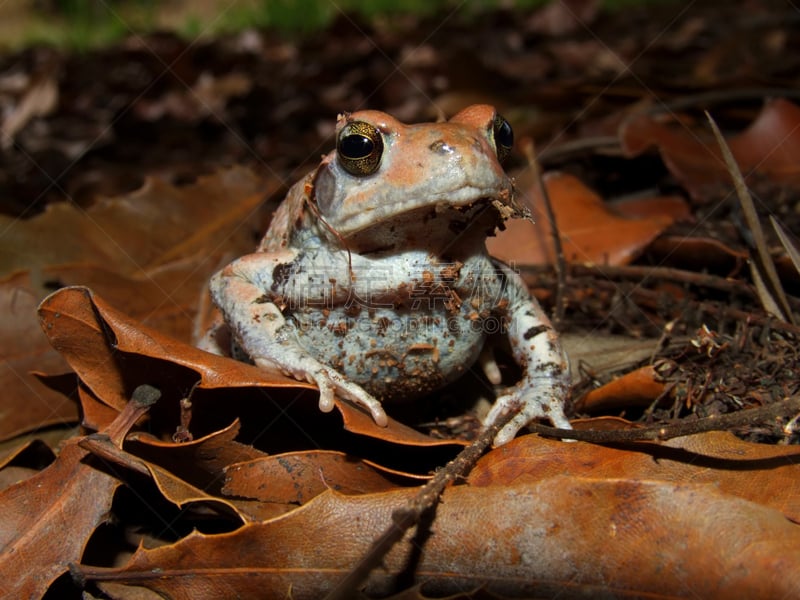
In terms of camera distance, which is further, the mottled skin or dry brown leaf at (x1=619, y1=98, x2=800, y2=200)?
dry brown leaf at (x1=619, y1=98, x2=800, y2=200)

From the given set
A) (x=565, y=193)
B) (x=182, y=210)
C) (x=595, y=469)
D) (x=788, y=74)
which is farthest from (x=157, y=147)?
(x=595, y=469)

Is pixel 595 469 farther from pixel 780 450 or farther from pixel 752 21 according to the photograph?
pixel 752 21

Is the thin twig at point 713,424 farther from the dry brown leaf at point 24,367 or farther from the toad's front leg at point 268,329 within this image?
the dry brown leaf at point 24,367

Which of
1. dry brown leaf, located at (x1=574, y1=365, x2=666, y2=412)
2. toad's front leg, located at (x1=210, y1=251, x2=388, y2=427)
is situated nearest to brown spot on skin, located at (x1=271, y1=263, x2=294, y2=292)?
toad's front leg, located at (x1=210, y1=251, x2=388, y2=427)

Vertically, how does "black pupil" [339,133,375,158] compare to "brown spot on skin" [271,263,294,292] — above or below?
above

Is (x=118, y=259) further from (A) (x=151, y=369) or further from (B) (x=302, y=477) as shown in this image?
(B) (x=302, y=477)

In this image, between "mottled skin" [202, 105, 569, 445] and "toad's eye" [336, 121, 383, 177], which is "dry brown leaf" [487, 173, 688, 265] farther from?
"toad's eye" [336, 121, 383, 177]
